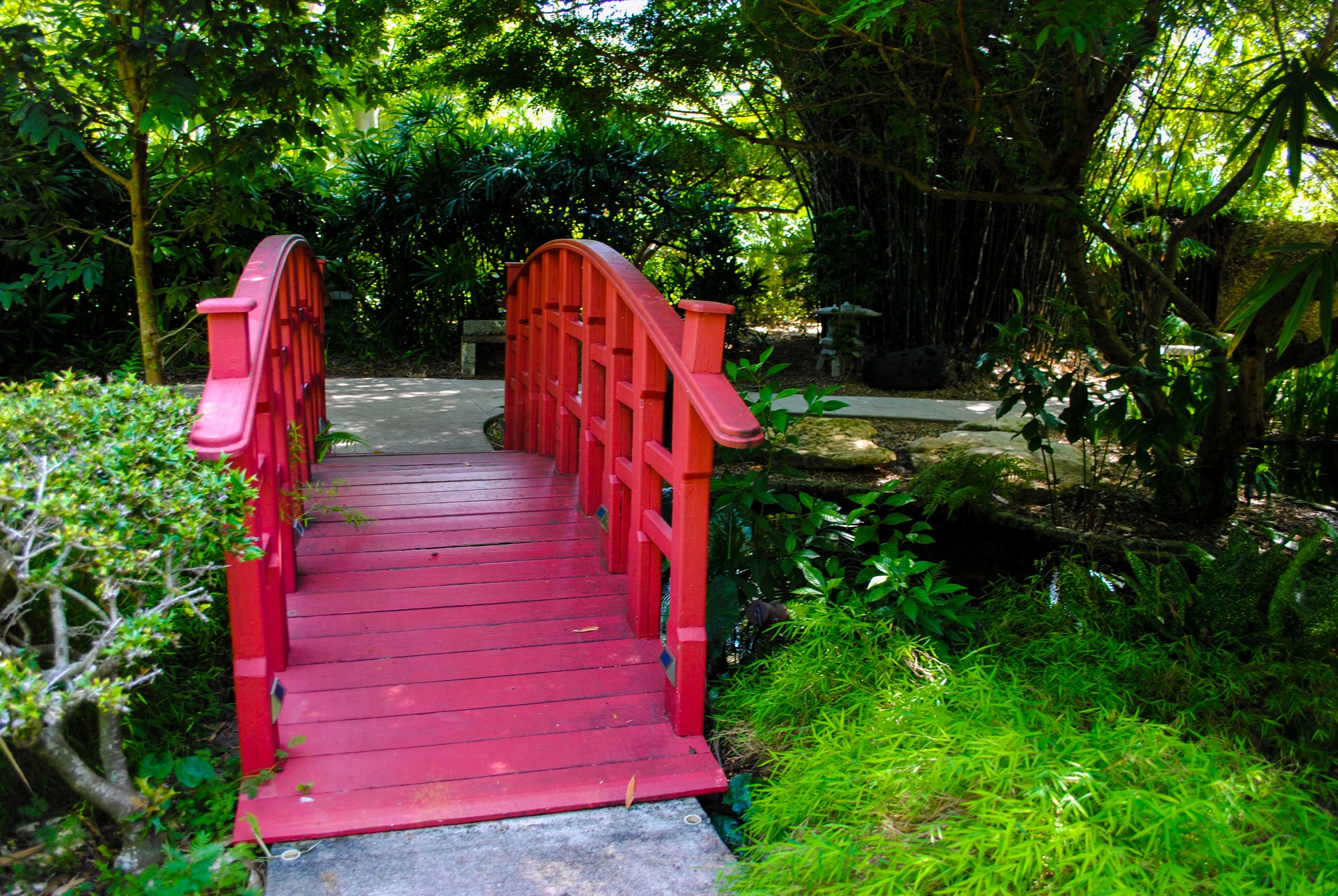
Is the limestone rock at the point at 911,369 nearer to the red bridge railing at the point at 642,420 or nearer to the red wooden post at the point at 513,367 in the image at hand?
the red wooden post at the point at 513,367

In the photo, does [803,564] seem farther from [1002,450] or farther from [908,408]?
[908,408]

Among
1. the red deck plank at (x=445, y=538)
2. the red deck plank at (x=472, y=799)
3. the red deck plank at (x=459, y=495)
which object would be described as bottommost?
the red deck plank at (x=472, y=799)

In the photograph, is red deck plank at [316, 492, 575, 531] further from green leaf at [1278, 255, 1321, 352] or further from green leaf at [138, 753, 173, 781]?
green leaf at [1278, 255, 1321, 352]

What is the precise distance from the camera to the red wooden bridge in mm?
2076

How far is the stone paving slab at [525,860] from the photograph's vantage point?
1.85 m

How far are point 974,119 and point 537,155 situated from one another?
5475 mm

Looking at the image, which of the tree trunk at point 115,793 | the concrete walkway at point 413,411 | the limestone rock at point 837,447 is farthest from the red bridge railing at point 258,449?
the limestone rock at point 837,447

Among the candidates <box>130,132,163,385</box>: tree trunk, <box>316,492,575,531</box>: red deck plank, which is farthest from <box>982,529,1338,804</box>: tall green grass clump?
<box>130,132,163,385</box>: tree trunk

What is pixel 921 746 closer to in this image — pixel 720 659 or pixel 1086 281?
pixel 720 659

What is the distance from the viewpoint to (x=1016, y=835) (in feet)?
5.73

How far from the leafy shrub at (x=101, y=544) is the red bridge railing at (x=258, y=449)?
0.30 feet

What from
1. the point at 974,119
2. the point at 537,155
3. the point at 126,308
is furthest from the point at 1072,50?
the point at 126,308

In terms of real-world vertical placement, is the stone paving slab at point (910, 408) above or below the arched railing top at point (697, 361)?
below

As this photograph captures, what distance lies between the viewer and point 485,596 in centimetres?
292
